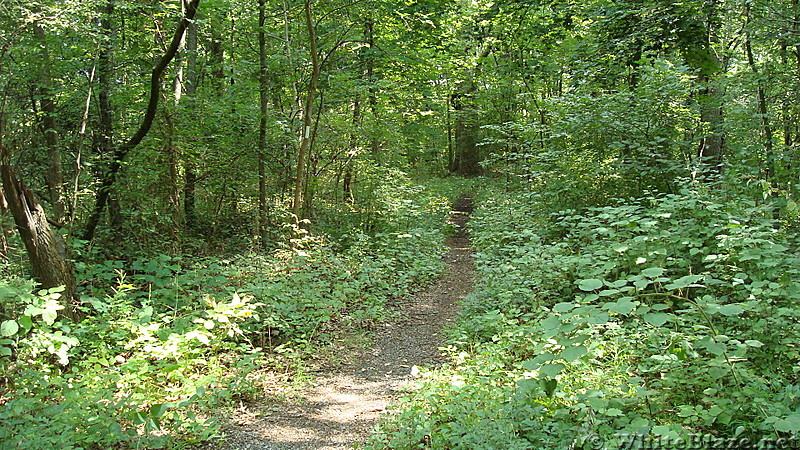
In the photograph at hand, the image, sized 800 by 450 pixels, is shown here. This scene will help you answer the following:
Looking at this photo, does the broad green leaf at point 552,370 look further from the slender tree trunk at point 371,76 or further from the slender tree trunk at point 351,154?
the slender tree trunk at point 351,154

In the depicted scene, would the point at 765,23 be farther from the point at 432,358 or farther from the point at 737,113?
the point at 432,358

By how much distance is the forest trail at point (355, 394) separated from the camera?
12.5ft

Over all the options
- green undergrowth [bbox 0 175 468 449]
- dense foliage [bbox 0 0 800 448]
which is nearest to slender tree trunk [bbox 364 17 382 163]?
dense foliage [bbox 0 0 800 448]

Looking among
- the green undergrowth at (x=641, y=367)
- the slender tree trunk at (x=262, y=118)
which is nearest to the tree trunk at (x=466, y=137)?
the slender tree trunk at (x=262, y=118)

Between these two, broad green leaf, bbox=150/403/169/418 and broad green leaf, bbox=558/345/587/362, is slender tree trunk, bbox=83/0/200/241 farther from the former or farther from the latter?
broad green leaf, bbox=558/345/587/362

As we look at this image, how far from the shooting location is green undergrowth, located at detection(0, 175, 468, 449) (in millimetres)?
3449

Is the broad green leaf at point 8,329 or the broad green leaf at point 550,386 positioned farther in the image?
the broad green leaf at point 8,329

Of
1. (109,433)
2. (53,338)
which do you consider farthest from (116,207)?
(109,433)

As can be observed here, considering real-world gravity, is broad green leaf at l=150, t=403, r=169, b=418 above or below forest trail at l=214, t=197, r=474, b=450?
above

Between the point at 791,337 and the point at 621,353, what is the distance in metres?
1.18

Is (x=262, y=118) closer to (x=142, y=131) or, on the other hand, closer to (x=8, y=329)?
(x=142, y=131)

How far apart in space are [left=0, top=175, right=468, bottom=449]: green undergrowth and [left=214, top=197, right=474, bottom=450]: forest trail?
0.30 meters

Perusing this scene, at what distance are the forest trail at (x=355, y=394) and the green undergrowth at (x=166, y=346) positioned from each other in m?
0.30

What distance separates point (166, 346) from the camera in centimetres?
426
